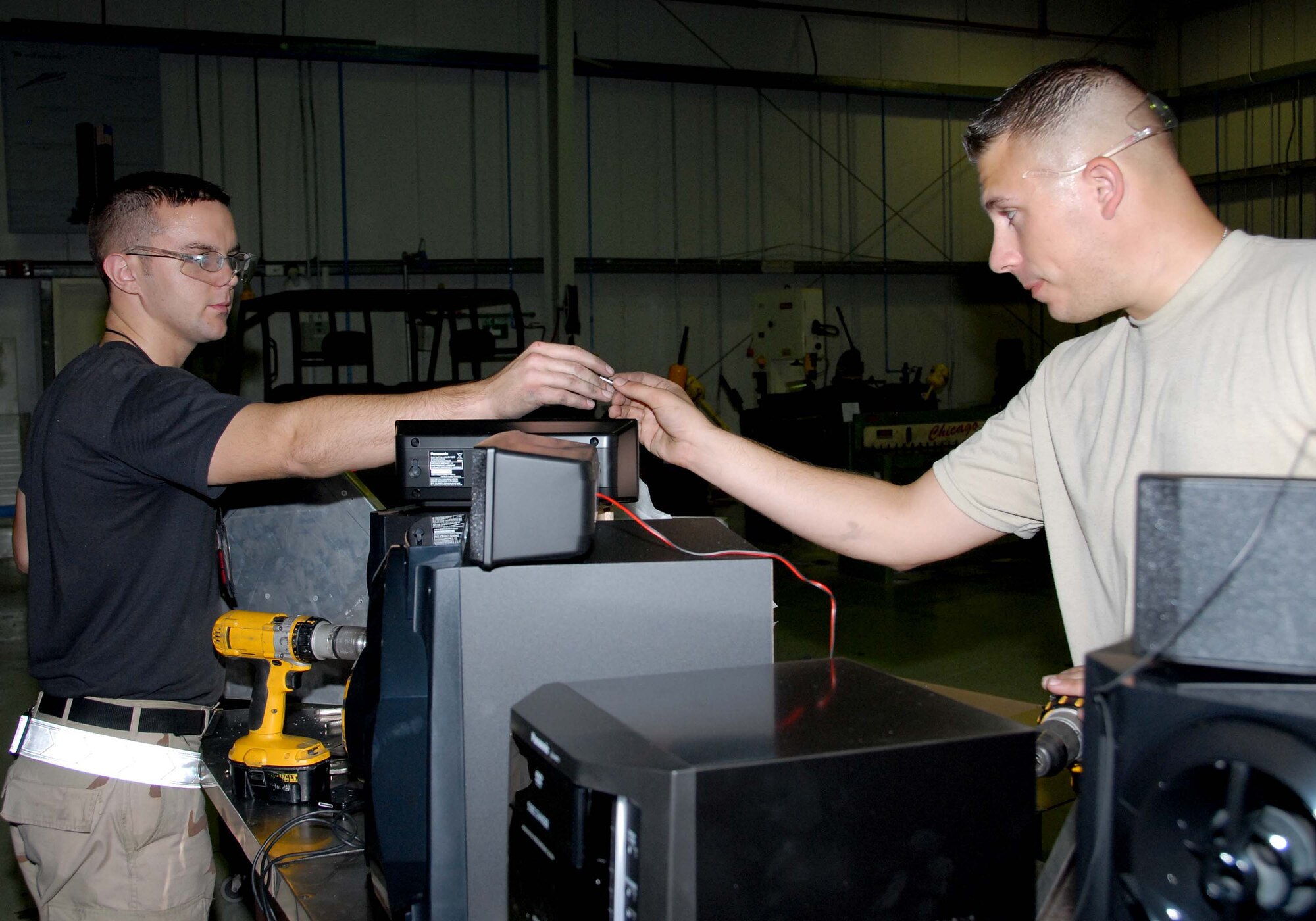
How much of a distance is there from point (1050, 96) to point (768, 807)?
99 cm

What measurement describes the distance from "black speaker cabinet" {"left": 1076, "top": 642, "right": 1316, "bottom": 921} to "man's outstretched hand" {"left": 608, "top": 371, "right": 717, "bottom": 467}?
39.0 inches

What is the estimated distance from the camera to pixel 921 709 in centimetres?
86

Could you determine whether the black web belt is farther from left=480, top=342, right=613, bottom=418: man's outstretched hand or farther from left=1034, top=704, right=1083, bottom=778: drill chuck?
left=1034, top=704, right=1083, bottom=778: drill chuck

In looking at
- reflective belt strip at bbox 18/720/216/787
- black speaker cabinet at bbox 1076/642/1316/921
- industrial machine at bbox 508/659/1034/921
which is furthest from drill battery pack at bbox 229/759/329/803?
black speaker cabinet at bbox 1076/642/1316/921

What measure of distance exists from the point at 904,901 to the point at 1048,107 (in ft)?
3.20

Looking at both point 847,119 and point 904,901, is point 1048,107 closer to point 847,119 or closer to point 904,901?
point 904,901

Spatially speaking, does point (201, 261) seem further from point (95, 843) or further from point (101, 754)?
point (95, 843)

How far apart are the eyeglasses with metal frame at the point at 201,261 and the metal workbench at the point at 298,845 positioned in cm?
84

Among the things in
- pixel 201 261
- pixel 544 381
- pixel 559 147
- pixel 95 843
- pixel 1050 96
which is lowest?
pixel 95 843

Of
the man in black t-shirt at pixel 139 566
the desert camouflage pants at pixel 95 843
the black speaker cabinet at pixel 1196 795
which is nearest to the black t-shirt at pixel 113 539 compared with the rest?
the man in black t-shirt at pixel 139 566

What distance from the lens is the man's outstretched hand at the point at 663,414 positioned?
162cm

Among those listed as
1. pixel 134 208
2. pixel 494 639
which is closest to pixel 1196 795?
pixel 494 639

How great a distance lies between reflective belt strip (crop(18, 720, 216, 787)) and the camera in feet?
5.57

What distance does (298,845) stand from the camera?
147cm
